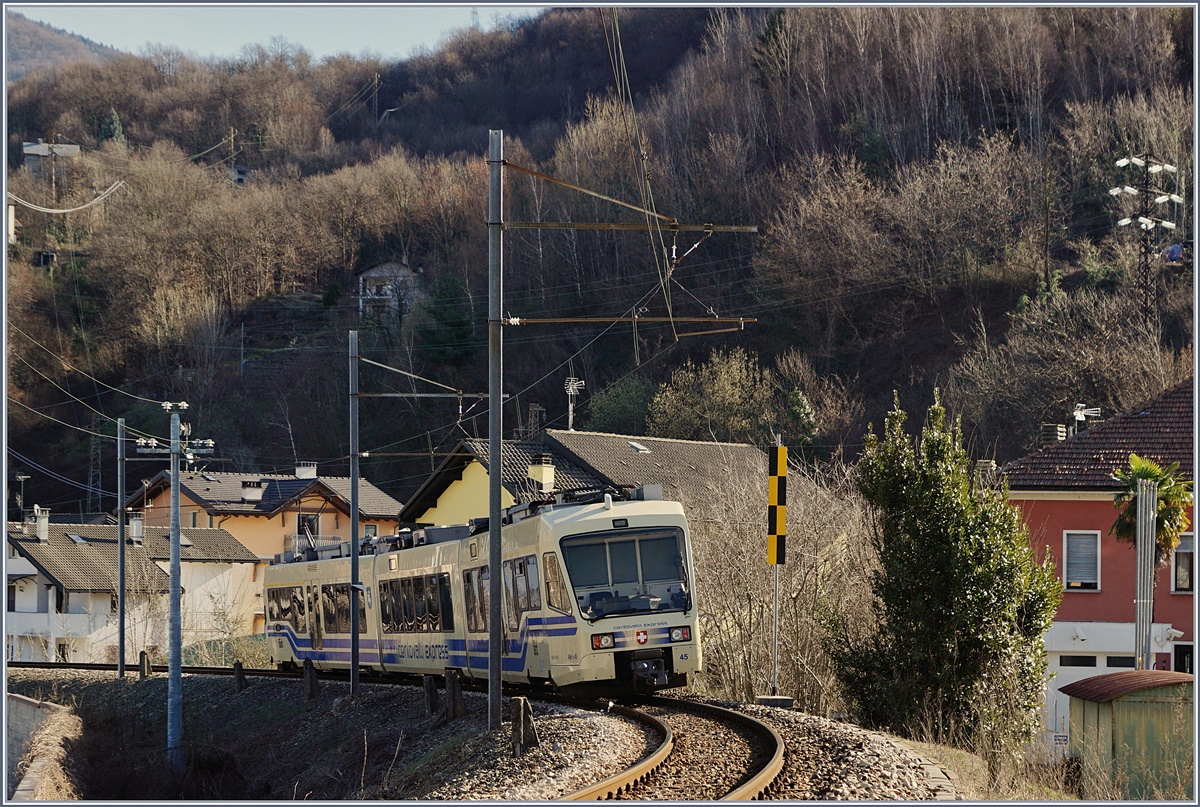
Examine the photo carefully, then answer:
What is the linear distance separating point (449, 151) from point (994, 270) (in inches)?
1844

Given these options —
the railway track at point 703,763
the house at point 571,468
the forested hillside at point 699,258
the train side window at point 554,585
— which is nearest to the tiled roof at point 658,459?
the house at point 571,468

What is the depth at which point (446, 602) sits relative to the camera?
22516 millimetres

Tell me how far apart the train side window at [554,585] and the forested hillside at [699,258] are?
32.3 m

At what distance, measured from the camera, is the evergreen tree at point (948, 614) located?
17.4 metres

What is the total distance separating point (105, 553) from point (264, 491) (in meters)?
8.57

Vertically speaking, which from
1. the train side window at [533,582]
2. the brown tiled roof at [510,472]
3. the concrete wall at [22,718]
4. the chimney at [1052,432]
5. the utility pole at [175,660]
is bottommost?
the concrete wall at [22,718]

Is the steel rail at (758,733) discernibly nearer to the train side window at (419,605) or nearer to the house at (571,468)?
the train side window at (419,605)

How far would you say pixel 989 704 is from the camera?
57.1 feet

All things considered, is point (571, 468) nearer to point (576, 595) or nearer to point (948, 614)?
point (576, 595)

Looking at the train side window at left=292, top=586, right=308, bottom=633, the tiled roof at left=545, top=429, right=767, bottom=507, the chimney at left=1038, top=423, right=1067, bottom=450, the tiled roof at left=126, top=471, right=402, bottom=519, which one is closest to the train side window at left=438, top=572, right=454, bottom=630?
the train side window at left=292, top=586, right=308, bottom=633

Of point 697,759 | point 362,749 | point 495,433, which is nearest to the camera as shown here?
point 697,759

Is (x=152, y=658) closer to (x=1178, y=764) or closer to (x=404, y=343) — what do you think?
(x=404, y=343)

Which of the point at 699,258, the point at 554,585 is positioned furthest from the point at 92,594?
the point at 554,585

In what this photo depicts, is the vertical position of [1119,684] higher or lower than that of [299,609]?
higher
